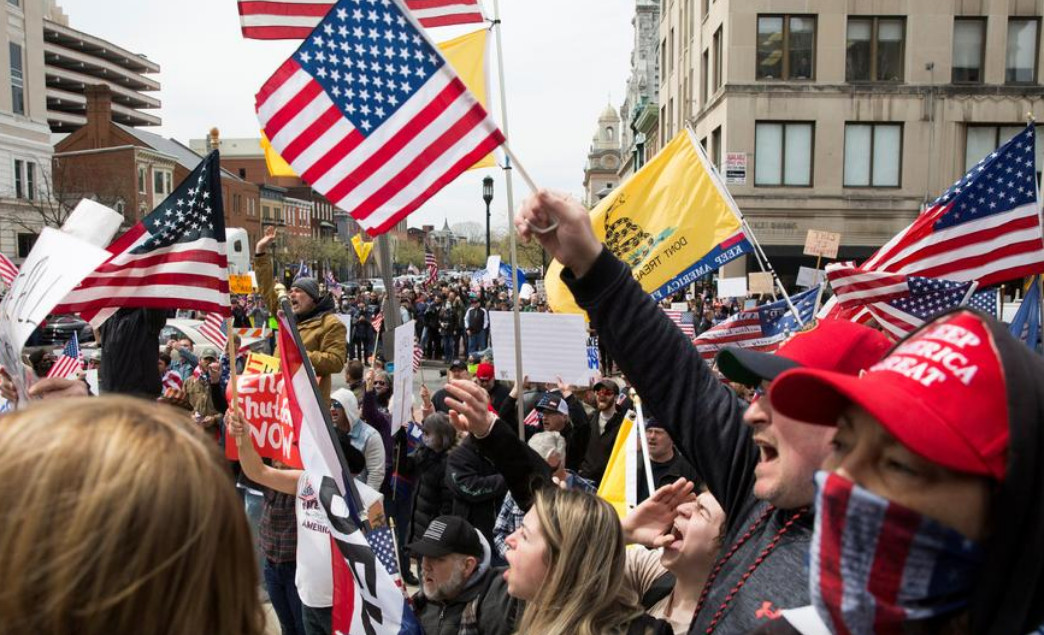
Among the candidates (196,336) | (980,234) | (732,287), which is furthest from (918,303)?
(196,336)

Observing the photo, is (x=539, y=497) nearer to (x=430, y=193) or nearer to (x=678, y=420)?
(x=678, y=420)

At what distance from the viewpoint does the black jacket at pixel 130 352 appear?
5445mm

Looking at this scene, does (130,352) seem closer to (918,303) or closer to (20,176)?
(918,303)

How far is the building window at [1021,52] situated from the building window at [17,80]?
53353 mm

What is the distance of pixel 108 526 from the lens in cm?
117

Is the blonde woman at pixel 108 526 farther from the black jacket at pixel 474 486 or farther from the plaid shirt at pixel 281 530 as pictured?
the black jacket at pixel 474 486

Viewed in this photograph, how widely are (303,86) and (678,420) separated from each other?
8.51ft

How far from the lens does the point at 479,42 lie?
7188 millimetres

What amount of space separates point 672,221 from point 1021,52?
31.1 meters

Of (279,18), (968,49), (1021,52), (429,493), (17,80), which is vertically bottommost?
(429,493)

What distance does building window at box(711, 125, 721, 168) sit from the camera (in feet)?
111

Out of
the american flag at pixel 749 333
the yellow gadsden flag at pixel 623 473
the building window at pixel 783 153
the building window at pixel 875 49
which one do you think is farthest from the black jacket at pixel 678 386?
the building window at pixel 875 49

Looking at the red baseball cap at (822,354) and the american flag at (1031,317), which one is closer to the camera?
the red baseball cap at (822,354)

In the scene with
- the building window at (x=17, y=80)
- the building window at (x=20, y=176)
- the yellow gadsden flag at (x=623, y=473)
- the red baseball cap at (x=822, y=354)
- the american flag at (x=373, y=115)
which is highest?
the building window at (x=17, y=80)
